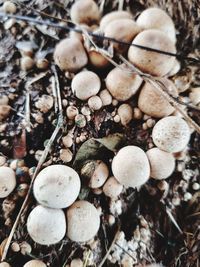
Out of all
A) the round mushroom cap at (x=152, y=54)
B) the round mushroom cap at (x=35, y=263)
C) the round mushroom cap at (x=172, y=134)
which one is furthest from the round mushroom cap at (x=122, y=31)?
the round mushroom cap at (x=35, y=263)

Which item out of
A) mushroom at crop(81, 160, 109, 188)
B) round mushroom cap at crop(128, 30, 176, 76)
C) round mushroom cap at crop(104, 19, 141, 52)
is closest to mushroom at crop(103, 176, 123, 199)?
mushroom at crop(81, 160, 109, 188)

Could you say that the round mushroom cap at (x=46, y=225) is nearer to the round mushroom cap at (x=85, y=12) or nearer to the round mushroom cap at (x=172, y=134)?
the round mushroom cap at (x=172, y=134)

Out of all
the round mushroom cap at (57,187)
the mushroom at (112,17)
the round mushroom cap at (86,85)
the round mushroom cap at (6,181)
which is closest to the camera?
the round mushroom cap at (57,187)

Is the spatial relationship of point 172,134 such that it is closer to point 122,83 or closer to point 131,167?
point 131,167

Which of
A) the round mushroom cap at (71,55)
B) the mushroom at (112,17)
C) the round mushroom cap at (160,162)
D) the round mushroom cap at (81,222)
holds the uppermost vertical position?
the mushroom at (112,17)

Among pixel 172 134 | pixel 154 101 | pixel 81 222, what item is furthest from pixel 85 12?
pixel 81 222

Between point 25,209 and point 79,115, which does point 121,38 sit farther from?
point 25,209
